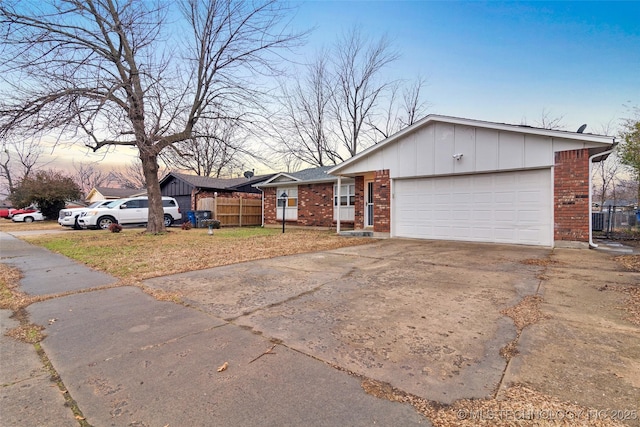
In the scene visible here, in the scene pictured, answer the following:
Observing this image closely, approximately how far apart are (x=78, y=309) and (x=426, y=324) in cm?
400

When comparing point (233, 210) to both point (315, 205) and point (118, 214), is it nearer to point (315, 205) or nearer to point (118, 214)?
point (118, 214)

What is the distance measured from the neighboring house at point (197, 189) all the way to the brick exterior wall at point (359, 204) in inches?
404

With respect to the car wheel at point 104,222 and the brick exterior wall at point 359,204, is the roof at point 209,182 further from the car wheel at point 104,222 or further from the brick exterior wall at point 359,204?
the brick exterior wall at point 359,204

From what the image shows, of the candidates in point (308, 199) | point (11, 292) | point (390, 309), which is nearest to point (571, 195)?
point (390, 309)

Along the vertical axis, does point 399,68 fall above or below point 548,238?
above

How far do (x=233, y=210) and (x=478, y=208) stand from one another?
1412 cm

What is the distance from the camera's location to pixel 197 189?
20.2 metres

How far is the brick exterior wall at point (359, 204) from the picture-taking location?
1279 cm

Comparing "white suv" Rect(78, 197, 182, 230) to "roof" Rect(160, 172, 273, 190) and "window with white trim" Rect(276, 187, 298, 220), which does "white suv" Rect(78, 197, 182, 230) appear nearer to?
"roof" Rect(160, 172, 273, 190)

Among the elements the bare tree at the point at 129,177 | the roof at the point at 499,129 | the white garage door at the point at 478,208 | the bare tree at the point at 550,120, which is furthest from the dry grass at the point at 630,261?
the bare tree at the point at 129,177

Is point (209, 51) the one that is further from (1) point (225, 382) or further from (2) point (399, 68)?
(2) point (399, 68)

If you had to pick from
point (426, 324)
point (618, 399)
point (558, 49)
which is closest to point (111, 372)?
point (426, 324)

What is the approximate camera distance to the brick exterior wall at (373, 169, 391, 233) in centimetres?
1077

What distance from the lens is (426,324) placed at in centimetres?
298
